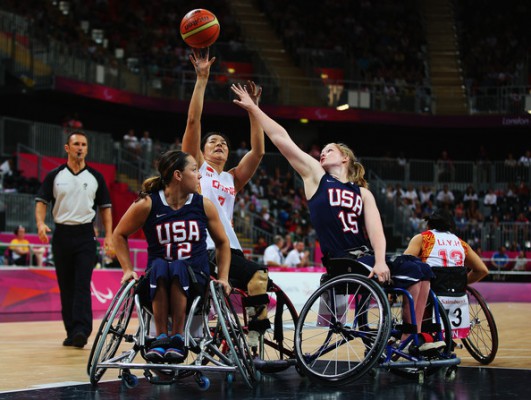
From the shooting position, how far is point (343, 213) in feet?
23.4

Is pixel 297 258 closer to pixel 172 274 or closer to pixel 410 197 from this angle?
pixel 410 197

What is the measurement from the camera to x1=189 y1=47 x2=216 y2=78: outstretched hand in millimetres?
7305

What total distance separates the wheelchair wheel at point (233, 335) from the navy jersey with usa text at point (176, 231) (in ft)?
1.20

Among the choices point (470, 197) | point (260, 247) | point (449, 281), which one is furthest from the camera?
point (470, 197)

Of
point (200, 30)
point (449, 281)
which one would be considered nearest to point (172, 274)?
point (200, 30)

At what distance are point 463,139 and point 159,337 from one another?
112 feet

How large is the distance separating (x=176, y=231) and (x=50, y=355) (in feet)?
10.1

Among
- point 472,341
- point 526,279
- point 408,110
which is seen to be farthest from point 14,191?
point 408,110

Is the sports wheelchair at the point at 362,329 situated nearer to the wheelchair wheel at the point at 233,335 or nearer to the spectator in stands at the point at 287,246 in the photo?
the wheelchair wheel at the point at 233,335

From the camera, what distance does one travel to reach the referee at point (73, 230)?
9.80m

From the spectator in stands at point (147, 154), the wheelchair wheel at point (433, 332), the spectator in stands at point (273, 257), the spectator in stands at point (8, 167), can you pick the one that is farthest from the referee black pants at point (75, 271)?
the spectator in stands at point (147, 154)

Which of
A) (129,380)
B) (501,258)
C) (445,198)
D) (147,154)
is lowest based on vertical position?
(501,258)

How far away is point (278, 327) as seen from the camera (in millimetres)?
7406

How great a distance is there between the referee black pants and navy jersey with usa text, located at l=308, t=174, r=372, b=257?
3501mm
